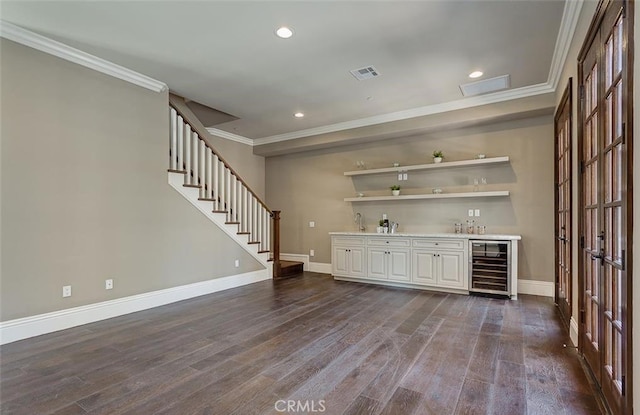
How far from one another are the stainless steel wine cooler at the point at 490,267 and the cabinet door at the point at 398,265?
97 centimetres

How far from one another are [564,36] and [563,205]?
1938 millimetres

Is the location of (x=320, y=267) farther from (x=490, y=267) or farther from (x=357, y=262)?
(x=490, y=267)

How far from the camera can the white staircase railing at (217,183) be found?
4.80m

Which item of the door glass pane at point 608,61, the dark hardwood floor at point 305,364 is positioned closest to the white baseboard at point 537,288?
the dark hardwood floor at point 305,364

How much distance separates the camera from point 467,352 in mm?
2812

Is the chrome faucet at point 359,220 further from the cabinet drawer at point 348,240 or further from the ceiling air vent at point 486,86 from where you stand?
the ceiling air vent at point 486,86

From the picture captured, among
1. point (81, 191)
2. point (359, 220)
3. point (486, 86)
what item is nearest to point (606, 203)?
point (486, 86)

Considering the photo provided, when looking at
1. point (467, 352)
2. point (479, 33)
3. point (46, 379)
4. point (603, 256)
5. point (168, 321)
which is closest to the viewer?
point (603, 256)

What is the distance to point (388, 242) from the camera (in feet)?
18.0

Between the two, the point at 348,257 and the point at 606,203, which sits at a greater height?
the point at 606,203

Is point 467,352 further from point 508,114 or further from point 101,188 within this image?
point 101,188

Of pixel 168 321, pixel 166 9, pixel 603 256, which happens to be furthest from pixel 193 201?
pixel 603 256

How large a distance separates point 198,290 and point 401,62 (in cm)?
428

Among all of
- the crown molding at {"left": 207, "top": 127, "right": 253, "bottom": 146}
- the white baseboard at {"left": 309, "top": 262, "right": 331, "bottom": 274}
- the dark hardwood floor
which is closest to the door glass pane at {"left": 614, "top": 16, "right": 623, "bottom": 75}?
the dark hardwood floor
